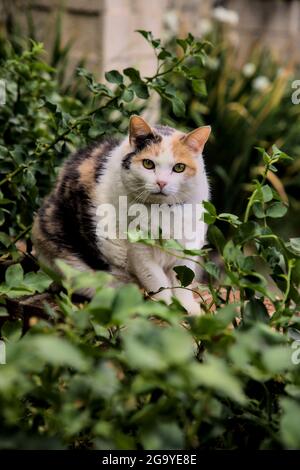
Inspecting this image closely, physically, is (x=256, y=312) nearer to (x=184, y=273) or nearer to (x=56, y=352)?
(x=184, y=273)

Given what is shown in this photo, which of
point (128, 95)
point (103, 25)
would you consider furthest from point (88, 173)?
point (103, 25)

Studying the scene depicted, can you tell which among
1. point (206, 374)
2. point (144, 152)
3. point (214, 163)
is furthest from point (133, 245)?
point (214, 163)

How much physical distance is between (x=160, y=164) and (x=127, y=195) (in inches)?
5.6

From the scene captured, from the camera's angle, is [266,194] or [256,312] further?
[266,194]

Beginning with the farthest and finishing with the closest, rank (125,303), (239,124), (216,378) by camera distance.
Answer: (239,124) < (125,303) < (216,378)

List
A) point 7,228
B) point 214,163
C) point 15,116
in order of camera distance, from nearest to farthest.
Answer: point 7,228 < point 15,116 < point 214,163

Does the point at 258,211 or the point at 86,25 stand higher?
the point at 258,211

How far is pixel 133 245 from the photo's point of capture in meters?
2.04

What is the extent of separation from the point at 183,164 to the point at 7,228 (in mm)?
718

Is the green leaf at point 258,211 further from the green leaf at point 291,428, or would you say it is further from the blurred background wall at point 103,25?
the blurred background wall at point 103,25

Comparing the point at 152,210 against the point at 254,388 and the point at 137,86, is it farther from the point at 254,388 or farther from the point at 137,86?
the point at 254,388

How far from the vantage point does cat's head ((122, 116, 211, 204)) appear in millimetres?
1979

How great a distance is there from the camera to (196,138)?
2.02 metres

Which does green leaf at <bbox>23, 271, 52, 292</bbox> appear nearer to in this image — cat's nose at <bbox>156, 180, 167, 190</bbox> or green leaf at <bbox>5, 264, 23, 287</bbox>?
green leaf at <bbox>5, 264, 23, 287</bbox>
